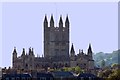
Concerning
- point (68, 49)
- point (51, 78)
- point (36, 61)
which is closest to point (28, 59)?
point (36, 61)

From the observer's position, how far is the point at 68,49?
16838cm

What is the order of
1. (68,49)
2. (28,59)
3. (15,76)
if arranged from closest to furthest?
(15,76) → (28,59) → (68,49)

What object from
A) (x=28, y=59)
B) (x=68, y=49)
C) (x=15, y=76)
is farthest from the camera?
(x=68, y=49)

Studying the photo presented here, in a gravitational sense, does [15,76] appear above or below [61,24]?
below

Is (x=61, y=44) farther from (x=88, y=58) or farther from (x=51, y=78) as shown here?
(x=51, y=78)

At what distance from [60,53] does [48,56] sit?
2.89 metres

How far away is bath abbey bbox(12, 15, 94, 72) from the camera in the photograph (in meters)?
158

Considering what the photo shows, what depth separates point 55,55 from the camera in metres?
167

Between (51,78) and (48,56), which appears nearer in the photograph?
(51,78)

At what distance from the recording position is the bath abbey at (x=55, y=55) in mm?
158125

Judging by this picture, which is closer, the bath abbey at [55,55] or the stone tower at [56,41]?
the bath abbey at [55,55]

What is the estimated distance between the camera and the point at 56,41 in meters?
170

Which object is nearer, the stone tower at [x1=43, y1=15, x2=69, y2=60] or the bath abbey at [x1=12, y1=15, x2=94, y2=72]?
the bath abbey at [x1=12, y1=15, x2=94, y2=72]

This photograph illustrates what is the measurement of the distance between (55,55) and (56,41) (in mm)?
3813
